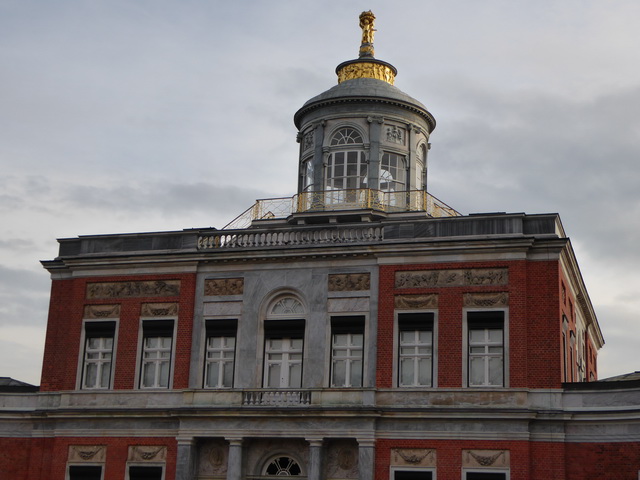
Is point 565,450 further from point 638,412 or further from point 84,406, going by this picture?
point 84,406

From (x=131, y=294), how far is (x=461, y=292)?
12.0 m

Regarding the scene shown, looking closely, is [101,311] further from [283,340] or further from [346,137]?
[346,137]

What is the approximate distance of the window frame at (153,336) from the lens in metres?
33.7

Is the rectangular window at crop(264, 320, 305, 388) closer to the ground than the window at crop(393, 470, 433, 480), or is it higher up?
higher up

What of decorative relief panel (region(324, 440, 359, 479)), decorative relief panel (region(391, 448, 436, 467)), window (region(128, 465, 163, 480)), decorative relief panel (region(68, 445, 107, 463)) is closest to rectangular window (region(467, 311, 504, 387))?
decorative relief panel (region(391, 448, 436, 467))

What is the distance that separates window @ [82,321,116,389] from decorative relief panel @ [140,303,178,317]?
1.29 meters

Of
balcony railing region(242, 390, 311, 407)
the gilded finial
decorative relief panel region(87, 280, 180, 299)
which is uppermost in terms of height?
the gilded finial

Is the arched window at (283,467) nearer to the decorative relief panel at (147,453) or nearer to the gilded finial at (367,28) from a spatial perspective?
the decorative relief panel at (147,453)

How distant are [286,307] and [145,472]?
7423 millimetres

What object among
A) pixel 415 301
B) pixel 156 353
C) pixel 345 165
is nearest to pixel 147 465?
pixel 156 353

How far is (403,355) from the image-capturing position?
31.6 meters

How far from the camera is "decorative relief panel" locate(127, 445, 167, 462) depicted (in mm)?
32938

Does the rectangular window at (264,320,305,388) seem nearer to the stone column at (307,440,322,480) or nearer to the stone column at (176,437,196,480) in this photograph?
the stone column at (307,440,322,480)

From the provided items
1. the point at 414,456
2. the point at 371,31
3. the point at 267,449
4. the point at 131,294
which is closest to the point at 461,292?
the point at 414,456
